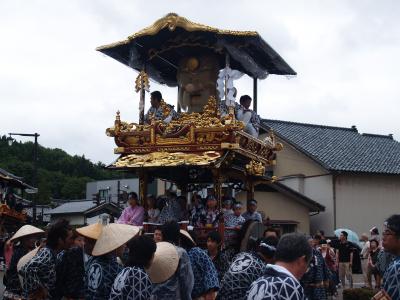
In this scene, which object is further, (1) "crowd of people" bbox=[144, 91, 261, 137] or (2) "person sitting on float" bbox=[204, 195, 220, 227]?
(1) "crowd of people" bbox=[144, 91, 261, 137]

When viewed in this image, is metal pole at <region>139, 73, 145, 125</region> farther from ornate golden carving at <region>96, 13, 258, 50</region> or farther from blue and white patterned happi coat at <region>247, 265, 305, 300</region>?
blue and white patterned happi coat at <region>247, 265, 305, 300</region>

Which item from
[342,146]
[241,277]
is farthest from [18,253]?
[342,146]

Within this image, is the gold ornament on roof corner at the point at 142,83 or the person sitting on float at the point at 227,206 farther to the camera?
the gold ornament on roof corner at the point at 142,83

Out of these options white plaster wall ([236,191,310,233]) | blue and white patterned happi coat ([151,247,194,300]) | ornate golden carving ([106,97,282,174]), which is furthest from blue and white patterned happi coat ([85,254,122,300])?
white plaster wall ([236,191,310,233])

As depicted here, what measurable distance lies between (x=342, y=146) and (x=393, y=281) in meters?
29.2

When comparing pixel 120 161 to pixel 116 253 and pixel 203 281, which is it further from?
pixel 116 253

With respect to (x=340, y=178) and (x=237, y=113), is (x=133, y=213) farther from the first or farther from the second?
(x=340, y=178)

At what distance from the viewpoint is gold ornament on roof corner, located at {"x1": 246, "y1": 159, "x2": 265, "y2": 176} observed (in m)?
12.8

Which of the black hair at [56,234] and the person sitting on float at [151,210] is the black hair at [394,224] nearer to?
the black hair at [56,234]

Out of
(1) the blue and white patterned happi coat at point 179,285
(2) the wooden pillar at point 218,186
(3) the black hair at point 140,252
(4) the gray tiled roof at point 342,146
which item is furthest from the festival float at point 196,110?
(4) the gray tiled roof at point 342,146

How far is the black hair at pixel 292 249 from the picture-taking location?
144 inches

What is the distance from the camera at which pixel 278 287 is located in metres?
3.54

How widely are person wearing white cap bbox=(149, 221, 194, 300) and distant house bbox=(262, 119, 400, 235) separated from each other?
834 inches

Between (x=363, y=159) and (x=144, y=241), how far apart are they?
90.4 ft
